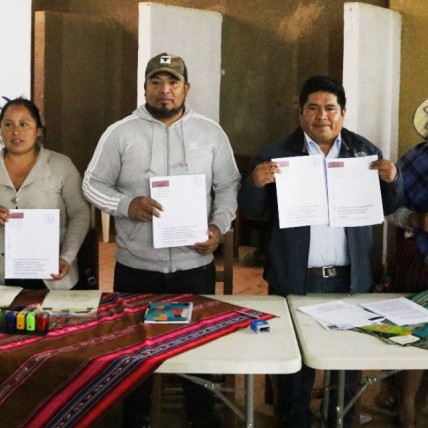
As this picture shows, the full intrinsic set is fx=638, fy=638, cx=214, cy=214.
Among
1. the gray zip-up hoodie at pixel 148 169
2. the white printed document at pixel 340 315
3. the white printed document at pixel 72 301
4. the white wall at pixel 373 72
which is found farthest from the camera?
the white wall at pixel 373 72

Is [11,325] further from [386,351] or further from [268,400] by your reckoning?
[268,400]

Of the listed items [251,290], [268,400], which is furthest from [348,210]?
[251,290]

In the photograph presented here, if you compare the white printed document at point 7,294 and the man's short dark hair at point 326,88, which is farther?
the man's short dark hair at point 326,88

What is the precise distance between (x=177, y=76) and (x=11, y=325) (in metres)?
1.27

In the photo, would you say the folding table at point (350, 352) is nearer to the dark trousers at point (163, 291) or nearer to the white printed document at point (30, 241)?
the dark trousers at point (163, 291)

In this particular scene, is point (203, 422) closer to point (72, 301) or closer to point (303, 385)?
point (303, 385)

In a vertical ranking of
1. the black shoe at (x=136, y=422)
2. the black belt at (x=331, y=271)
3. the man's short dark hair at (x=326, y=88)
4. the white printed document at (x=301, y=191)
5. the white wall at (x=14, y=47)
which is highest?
the white wall at (x=14, y=47)

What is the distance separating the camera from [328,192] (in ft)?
8.25

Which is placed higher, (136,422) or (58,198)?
(58,198)

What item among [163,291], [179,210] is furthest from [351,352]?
[163,291]

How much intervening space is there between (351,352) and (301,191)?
783 millimetres

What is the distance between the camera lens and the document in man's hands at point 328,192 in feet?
8.18

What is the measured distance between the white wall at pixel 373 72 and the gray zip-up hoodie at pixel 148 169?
6.87 feet

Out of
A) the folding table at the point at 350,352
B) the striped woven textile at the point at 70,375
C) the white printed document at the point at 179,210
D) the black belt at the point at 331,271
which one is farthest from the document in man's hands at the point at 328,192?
the striped woven textile at the point at 70,375
